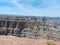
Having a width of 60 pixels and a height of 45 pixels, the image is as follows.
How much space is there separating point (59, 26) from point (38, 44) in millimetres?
5196

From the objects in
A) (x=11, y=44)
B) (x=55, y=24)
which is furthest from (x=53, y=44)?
(x=55, y=24)

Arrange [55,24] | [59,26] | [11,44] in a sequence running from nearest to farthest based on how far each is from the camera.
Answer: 1. [11,44]
2. [59,26]
3. [55,24]

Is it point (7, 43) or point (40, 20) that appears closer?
point (7, 43)

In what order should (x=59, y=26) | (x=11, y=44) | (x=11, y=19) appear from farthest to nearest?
(x=11, y=19) → (x=59, y=26) → (x=11, y=44)

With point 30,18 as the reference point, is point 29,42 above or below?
below

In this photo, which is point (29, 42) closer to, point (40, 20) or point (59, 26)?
point (59, 26)

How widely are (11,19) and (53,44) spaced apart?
8219mm

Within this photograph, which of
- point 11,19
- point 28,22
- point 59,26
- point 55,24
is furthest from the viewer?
point 11,19

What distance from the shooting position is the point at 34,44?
5512 mm

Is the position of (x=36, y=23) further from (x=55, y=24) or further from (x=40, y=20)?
(x=55, y=24)

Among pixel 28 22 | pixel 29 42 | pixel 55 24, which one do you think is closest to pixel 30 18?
pixel 28 22

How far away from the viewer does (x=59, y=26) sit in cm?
1043

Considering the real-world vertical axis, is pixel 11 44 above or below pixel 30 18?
below

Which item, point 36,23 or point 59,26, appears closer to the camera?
point 59,26
